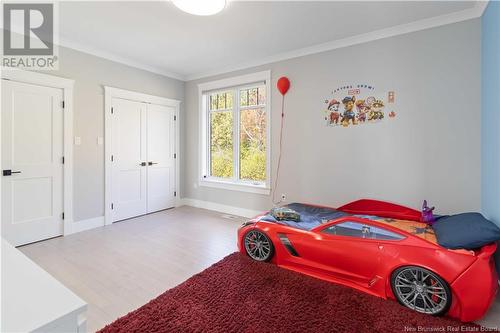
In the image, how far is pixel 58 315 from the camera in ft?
2.20

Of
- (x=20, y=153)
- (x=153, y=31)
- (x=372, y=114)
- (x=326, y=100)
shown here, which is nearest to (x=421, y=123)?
(x=372, y=114)

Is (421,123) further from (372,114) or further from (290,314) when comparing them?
(290,314)

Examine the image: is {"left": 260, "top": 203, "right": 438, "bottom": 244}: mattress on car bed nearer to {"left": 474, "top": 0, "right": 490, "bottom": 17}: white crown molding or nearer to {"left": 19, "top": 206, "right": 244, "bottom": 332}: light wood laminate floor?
{"left": 19, "top": 206, "right": 244, "bottom": 332}: light wood laminate floor

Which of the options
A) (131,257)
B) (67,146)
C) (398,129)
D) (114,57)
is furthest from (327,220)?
(114,57)

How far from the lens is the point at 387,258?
201 centimetres

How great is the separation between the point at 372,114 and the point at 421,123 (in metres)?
0.54

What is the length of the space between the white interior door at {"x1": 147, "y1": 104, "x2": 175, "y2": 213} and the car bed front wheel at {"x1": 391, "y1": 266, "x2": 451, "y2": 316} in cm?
403

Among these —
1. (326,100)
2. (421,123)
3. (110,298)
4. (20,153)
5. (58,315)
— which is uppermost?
(326,100)

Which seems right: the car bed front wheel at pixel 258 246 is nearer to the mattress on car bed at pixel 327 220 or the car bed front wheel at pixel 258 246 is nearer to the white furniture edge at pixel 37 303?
the mattress on car bed at pixel 327 220

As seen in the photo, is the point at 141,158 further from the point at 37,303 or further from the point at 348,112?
the point at 37,303

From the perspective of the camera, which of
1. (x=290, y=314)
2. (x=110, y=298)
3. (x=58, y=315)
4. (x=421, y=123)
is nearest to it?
(x=58, y=315)

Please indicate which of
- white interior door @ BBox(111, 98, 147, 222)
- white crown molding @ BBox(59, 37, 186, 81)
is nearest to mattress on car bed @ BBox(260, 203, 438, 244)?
white interior door @ BBox(111, 98, 147, 222)

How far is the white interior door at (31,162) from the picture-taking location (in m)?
3.05

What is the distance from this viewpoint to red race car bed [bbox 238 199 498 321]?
175 cm
